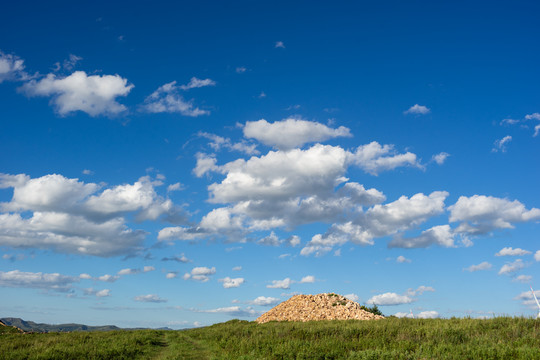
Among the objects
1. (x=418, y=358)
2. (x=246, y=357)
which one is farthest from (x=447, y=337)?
(x=246, y=357)

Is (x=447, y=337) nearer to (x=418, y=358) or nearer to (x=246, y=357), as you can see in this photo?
(x=418, y=358)

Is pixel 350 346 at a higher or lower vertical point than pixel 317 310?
lower

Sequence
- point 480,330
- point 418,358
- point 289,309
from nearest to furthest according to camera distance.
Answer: point 418,358 < point 480,330 < point 289,309

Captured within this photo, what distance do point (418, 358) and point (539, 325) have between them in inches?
564

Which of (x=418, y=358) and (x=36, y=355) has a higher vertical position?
(x=418, y=358)

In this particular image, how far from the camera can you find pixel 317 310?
47250 millimetres

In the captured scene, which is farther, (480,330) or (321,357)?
(480,330)

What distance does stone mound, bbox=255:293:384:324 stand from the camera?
45.2 m

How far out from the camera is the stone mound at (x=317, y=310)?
45.2 m

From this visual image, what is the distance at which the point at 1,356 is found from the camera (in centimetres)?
2178

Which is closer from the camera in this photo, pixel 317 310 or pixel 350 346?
pixel 350 346

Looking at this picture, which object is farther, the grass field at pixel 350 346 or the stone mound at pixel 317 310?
the stone mound at pixel 317 310

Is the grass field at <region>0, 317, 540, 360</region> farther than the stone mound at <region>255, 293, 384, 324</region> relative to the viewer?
No

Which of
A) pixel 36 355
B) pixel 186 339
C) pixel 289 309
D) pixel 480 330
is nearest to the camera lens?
pixel 36 355
